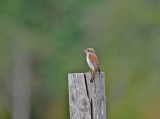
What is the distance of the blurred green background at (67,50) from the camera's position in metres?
31.9

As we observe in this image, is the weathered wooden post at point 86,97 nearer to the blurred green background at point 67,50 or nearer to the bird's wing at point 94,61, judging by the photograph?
the bird's wing at point 94,61

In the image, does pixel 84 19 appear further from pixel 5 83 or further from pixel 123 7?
pixel 5 83

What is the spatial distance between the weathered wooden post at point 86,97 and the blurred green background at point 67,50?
2187cm

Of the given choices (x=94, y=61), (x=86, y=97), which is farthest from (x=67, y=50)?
(x=86, y=97)

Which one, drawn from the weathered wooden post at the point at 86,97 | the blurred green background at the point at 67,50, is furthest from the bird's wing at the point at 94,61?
the blurred green background at the point at 67,50

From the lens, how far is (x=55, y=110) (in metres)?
32.7

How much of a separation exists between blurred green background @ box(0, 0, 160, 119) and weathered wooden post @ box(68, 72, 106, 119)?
71.8 feet

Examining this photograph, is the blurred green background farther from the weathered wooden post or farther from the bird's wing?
the weathered wooden post

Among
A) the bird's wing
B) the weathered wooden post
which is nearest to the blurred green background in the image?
the bird's wing

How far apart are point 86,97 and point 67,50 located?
969 inches

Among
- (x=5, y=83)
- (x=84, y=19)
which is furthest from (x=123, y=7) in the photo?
(x=5, y=83)

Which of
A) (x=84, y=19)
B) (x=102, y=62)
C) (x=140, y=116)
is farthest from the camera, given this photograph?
(x=84, y=19)

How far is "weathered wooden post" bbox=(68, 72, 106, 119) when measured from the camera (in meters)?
9.07

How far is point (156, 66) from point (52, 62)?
5.34m
